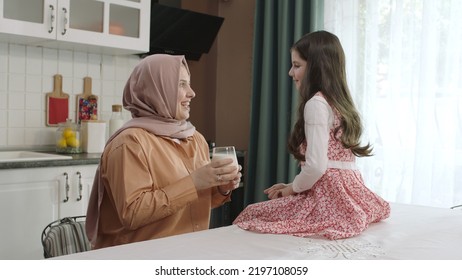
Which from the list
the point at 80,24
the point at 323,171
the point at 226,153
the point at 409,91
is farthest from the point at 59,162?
the point at 409,91

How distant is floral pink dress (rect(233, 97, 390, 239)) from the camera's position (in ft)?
4.69

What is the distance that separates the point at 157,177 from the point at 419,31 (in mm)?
1892

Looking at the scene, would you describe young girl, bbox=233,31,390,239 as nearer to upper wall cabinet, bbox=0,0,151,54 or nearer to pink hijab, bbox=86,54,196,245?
pink hijab, bbox=86,54,196,245

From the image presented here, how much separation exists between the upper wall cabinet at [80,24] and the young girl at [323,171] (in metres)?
1.63

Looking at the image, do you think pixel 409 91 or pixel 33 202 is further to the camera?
pixel 409 91

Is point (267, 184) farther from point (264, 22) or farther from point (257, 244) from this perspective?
point (257, 244)

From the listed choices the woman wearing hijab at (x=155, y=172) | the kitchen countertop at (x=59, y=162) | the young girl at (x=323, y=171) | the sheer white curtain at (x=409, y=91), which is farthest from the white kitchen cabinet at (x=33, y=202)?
the sheer white curtain at (x=409, y=91)

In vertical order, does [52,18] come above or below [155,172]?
above

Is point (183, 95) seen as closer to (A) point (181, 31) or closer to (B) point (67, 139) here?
(B) point (67, 139)

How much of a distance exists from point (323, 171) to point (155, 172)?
53 centimetres

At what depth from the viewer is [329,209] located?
5.12 ft

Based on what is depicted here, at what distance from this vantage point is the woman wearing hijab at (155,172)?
1.49 m

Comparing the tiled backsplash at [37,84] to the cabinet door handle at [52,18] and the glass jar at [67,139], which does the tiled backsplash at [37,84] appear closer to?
the glass jar at [67,139]

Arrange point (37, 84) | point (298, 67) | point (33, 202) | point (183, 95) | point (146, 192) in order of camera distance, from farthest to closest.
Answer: point (37, 84), point (33, 202), point (298, 67), point (183, 95), point (146, 192)
